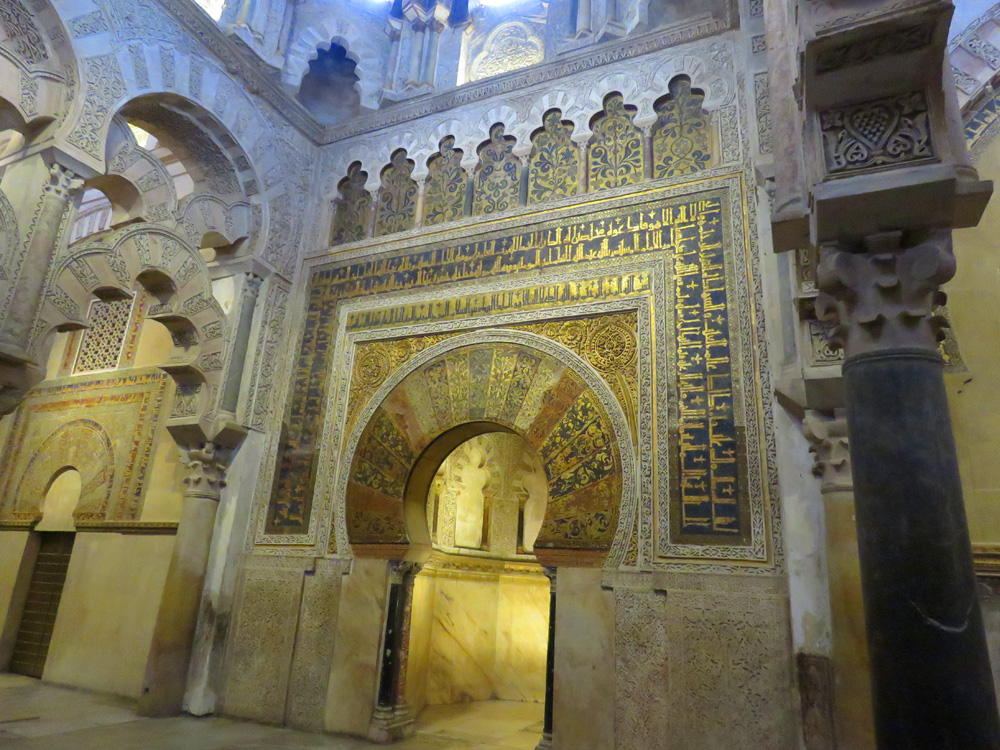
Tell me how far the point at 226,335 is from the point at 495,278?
103 inches

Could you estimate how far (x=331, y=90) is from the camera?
8023mm

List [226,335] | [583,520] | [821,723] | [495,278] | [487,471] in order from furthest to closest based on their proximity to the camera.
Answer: [487,471]
[226,335]
[495,278]
[583,520]
[821,723]

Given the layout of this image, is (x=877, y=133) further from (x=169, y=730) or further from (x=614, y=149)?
(x=169, y=730)

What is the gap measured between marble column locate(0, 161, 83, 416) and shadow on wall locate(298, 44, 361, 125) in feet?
11.7

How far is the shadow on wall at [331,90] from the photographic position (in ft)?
26.0

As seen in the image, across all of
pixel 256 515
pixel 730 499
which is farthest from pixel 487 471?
pixel 730 499

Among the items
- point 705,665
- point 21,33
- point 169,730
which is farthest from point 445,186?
point 169,730

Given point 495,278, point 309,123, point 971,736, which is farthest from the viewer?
point 309,123

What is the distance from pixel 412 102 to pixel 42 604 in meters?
6.61

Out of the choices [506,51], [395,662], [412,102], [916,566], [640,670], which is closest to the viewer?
[916,566]

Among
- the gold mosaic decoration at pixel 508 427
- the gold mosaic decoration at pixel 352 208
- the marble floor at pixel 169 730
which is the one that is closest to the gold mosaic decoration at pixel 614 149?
the gold mosaic decoration at pixel 508 427

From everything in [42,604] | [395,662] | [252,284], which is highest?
[252,284]

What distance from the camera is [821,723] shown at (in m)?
3.81

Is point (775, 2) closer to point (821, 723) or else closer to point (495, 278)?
point (495, 278)
